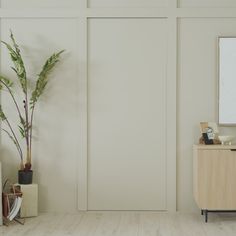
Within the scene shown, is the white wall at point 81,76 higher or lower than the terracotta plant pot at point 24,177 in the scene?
higher

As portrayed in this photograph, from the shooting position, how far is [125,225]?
4375mm

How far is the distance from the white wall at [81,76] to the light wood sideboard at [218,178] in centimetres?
44

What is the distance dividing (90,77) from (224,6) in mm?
1555

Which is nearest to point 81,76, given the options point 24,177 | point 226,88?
point 24,177

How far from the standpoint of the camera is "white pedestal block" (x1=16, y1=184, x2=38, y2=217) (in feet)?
15.2

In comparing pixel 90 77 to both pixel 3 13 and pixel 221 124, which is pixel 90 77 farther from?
pixel 221 124

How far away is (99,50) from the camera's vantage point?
489 cm

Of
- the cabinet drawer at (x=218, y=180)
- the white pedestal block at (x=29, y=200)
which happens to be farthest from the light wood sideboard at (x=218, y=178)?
the white pedestal block at (x=29, y=200)

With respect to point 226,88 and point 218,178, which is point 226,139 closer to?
point 218,178

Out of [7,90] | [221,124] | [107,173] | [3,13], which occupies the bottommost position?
[107,173]

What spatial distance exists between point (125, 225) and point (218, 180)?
966 millimetres

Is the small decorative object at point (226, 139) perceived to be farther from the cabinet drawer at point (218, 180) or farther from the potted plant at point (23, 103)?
the potted plant at point (23, 103)

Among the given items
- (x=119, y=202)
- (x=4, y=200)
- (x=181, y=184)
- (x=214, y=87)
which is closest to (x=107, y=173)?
(x=119, y=202)

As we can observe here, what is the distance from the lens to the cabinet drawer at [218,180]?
443 centimetres
